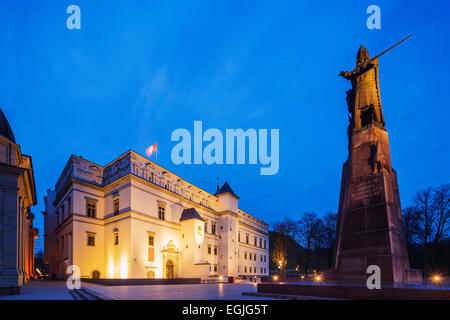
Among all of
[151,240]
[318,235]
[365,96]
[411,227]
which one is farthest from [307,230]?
[365,96]

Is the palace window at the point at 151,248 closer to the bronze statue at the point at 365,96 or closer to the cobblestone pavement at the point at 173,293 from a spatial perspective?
the cobblestone pavement at the point at 173,293

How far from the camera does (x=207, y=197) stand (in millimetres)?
51312

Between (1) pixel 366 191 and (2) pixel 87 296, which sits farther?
(2) pixel 87 296

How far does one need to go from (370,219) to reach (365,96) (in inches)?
249

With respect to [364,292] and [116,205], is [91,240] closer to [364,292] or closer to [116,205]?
[116,205]

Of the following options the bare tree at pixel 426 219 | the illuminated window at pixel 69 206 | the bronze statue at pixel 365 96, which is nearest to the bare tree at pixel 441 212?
the bare tree at pixel 426 219

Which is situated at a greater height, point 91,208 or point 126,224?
point 91,208

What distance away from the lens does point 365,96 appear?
51.2 ft

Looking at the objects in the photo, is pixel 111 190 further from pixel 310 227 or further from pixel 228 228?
pixel 310 227

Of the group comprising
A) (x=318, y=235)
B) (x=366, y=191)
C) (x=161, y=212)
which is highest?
(x=366, y=191)

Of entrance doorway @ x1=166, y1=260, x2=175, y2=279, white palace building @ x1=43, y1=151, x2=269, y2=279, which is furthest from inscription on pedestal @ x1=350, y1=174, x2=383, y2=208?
entrance doorway @ x1=166, y1=260, x2=175, y2=279

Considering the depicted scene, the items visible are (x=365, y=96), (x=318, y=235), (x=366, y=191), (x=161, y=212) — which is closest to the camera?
(x=366, y=191)
